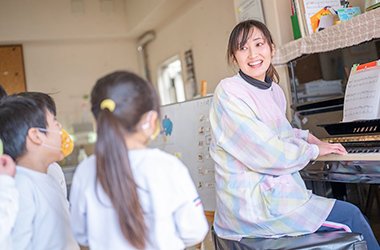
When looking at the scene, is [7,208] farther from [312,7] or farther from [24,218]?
[312,7]

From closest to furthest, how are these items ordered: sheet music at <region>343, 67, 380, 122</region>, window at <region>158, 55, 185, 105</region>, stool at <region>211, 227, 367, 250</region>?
1. stool at <region>211, 227, 367, 250</region>
2. sheet music at <region>343, 67, 380, 122</region>
3. window at <region>158, 55, 185, 105</region>

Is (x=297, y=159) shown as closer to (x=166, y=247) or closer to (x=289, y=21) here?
(x=166, y=247)

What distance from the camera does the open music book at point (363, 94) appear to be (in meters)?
1.98

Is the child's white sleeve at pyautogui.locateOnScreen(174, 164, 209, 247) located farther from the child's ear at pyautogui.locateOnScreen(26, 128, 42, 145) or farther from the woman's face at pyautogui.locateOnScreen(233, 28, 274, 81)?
the woman's face at pyautogui.locateOnScreen(233, 28, 274, 81)

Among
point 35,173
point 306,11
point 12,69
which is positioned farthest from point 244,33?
point 12,69

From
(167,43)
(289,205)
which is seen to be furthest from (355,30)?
(167,43)

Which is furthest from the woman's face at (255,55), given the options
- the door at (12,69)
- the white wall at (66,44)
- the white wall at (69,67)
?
the door at (12,69)

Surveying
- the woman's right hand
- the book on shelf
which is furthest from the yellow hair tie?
the book on shelf

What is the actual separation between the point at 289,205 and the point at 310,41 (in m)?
1.14

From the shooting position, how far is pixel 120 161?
110cm

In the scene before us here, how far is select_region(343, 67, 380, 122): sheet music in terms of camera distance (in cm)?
198

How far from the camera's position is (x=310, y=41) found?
238 centimetres

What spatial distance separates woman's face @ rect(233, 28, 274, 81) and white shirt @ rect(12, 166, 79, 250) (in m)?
0.94

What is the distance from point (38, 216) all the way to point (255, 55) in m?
1.09
